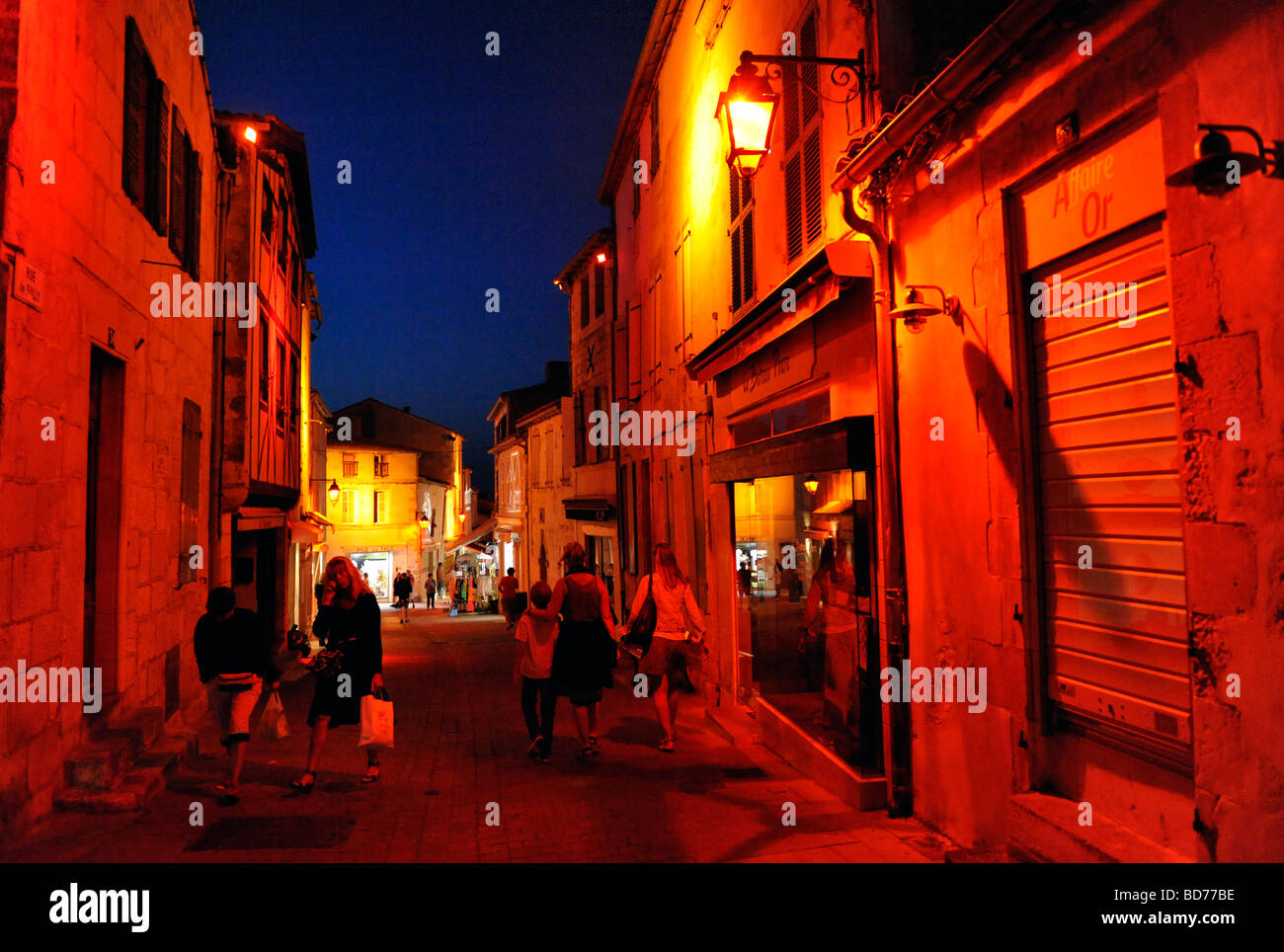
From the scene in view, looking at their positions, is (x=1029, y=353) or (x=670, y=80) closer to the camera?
(x=1029, y=353)

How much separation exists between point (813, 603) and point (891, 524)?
216 centimetres

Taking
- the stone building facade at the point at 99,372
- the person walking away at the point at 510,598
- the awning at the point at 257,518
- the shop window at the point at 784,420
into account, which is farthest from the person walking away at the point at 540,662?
the person walking away at the point at 510,598

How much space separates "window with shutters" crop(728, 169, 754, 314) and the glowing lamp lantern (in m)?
2.50

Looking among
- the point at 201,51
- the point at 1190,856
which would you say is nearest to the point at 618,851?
the point at 1190,856

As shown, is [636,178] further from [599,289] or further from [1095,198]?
[1095,198]

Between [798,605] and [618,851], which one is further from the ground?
[798,605]

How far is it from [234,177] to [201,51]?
77.9 inches

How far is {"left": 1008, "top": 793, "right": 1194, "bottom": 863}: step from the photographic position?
355 cm

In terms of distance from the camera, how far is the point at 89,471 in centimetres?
637

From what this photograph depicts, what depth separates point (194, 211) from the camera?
29.9 ft

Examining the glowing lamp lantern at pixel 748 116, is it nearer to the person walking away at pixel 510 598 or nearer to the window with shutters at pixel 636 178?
the window with shutters at pixel 636 178

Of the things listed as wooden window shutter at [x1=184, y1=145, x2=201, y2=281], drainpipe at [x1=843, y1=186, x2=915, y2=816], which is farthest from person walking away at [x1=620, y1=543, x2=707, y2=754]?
wooden window shutter at [x1=184, y1=145, x2=201, y2=281]

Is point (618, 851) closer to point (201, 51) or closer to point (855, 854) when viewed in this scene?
point (855, 854)

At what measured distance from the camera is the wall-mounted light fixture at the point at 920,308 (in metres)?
4.81
